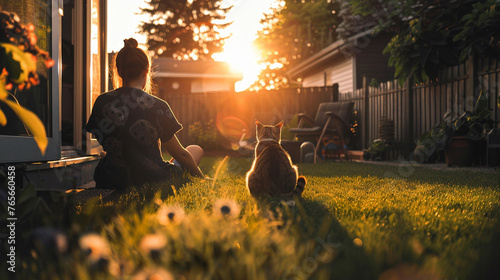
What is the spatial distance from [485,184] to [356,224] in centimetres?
268

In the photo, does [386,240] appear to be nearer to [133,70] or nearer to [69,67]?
[133,70]

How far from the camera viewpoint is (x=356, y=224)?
1.85 meters

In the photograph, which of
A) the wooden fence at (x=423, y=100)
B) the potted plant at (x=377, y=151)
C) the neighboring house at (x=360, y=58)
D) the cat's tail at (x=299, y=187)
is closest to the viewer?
the cat's tail at (x=299, y=187)

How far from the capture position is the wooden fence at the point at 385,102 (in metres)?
6.36

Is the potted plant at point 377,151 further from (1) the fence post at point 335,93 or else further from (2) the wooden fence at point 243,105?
(1) the fence post at point 335,93

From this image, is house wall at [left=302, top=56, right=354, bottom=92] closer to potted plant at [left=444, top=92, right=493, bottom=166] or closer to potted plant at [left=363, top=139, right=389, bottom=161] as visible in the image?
potted plant at [left=363, top=139, right=389, bottom=161]

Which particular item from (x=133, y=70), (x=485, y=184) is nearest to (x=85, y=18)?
(x=133, y=70)

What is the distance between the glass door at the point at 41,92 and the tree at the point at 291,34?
25095 millimetres

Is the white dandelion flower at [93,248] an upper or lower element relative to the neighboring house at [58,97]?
lower

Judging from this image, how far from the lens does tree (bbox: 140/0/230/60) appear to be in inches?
1148

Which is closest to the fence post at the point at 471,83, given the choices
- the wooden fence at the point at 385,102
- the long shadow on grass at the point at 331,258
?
the wooden fence at the point at 385,102

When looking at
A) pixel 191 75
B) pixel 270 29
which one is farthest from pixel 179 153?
pixel 270 29

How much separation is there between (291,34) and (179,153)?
28.2 metres

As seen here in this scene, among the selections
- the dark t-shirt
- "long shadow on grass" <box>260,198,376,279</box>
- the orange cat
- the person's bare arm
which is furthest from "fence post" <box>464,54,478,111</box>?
"long shadow on grass" <box>260,198,376,279</box>
